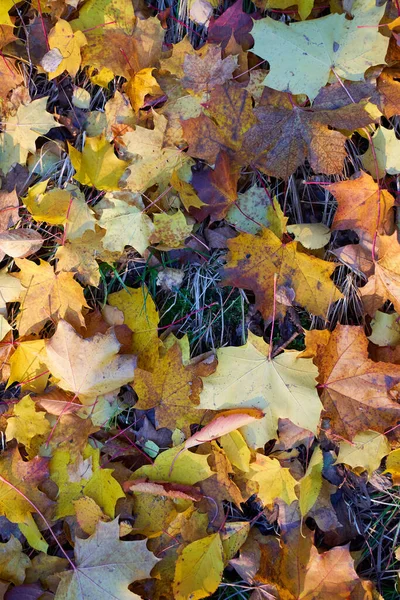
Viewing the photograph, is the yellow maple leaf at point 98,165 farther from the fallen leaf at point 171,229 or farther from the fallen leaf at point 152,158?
the fallen leaf at point 171,229

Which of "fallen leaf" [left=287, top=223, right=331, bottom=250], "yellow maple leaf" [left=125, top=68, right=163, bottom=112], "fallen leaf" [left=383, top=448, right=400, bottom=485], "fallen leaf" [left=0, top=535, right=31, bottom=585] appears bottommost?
"fallen leaf" [left=0, top=535, right=31, bottom=585]

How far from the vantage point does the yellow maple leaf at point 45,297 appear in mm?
1854

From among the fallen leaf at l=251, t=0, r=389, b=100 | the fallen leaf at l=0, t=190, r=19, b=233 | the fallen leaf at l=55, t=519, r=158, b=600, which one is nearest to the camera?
the fallen leaf at l=251, t=0, r=389, b=100

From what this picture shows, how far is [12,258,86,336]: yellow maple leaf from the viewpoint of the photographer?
6.08ft

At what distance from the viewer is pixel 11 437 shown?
1.89m

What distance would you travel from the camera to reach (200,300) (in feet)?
6.30

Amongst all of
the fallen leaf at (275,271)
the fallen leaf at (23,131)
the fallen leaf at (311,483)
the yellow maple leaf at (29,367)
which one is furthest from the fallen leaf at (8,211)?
the fallen leaf at (311,483)

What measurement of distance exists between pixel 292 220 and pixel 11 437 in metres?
1.34

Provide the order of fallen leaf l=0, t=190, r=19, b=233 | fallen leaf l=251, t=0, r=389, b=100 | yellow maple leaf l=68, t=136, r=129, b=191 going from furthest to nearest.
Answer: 1. fallen leaf l=0, t=190, r=19, b=233
2. yellow maple leaf l=68, t=136, r=129, b=191
3. fallen leaf l=251, t=0, r=389, b=100

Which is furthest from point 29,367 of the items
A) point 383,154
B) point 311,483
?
point 383,154

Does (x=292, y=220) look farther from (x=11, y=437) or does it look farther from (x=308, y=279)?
(x=11, y=437)

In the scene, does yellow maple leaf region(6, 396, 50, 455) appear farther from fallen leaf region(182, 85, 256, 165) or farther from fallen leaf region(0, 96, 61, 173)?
fallen leaf region(182, 85, 256, 165)

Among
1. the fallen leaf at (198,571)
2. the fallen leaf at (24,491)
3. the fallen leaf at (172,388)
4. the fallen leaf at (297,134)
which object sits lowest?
the fallen leaf at (198,571)

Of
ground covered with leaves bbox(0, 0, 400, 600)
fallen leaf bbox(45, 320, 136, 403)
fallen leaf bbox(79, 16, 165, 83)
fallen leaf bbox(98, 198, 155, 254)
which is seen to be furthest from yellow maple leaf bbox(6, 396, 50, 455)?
fallen leaf bbox(79, 16, 165, 83)
